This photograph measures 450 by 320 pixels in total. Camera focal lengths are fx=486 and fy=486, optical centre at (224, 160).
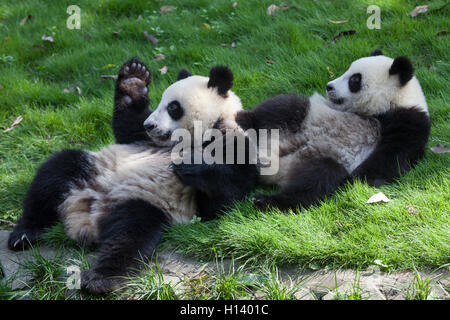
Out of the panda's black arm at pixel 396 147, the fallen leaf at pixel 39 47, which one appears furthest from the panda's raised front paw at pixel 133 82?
the fallen leaf at pixel 39 47

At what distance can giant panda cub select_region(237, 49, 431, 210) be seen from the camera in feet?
11.9

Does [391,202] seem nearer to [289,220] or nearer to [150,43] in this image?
[289,220]

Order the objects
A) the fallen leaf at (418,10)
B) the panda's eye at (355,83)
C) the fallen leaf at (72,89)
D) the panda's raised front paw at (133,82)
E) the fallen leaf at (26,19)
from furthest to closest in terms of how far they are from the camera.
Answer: the fallen leaf at (26,19), the fallen leaf at (418,10), the fallen leaf at (72,89), the panda's raised front paw at (133,82), the panda's eye at (355,83)

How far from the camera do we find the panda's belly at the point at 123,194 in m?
3.35

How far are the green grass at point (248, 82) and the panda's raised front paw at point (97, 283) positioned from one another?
0.55 meters

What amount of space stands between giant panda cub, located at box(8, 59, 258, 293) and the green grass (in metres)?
0.18

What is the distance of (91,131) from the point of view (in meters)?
5.00

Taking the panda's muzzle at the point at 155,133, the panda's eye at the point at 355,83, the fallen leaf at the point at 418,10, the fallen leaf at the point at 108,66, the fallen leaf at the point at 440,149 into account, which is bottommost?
the fallen leaf at the point at 440,149

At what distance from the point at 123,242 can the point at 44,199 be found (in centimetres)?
87

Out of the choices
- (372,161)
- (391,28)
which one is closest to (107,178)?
(372,161)

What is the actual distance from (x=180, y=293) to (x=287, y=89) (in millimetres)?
2923

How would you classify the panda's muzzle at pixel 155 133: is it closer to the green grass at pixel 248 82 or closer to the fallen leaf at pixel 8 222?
the green grass at pixel 248 82

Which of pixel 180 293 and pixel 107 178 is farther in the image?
pixel 107 178
